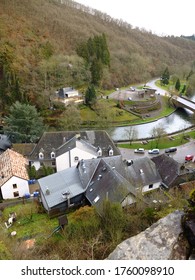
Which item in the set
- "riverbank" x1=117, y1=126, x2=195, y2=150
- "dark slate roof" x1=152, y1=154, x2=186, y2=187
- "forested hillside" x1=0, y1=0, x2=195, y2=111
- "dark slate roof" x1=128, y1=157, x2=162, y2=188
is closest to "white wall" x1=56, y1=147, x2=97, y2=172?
"dark slate roof" x1=128, y1=157, x2=162, y2=188

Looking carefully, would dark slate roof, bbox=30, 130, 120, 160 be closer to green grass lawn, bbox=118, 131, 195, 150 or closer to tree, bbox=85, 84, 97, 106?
green grass lawn, bbox=118, 131, 195, 150

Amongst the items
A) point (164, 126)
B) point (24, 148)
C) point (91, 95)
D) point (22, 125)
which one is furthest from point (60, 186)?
point (164, 126)

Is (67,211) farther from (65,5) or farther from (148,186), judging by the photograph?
(65,5)

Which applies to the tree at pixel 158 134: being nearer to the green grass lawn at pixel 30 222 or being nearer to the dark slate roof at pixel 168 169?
the dark slate roof at pixel 168 169

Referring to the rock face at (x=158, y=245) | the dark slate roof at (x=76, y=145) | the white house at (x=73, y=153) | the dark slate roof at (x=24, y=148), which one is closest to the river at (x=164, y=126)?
the dark slate roof at (x=76, y=145)

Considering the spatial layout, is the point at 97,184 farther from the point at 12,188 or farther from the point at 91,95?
the point at 91,95
